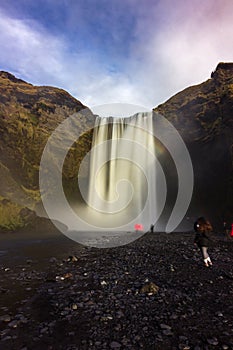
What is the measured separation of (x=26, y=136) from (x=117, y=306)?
123 ft

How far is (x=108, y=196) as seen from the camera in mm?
51125

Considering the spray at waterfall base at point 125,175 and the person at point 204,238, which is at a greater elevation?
the spray at waterfall base at point 125,175

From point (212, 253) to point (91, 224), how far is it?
34504 mm

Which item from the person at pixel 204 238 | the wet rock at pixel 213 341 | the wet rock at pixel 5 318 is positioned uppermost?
the person at pixel 204 238

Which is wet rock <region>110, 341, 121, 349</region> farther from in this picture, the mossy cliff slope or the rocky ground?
the mossy cliff slope

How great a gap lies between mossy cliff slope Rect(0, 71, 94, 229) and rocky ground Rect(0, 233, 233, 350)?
22.7 metres

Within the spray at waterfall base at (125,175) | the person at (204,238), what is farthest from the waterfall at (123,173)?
the person at (204,238)

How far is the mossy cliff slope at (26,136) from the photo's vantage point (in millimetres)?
33594

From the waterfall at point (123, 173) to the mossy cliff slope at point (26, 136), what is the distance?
4.39 meters

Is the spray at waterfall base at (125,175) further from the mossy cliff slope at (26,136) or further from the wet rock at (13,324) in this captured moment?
the wet rock at (13,324)

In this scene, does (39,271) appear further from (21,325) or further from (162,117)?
(162,117)

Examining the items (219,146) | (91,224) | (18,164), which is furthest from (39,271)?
(91,224)

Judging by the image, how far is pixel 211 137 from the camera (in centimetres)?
3912

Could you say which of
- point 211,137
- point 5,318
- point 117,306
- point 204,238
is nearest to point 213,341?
point 117,306
